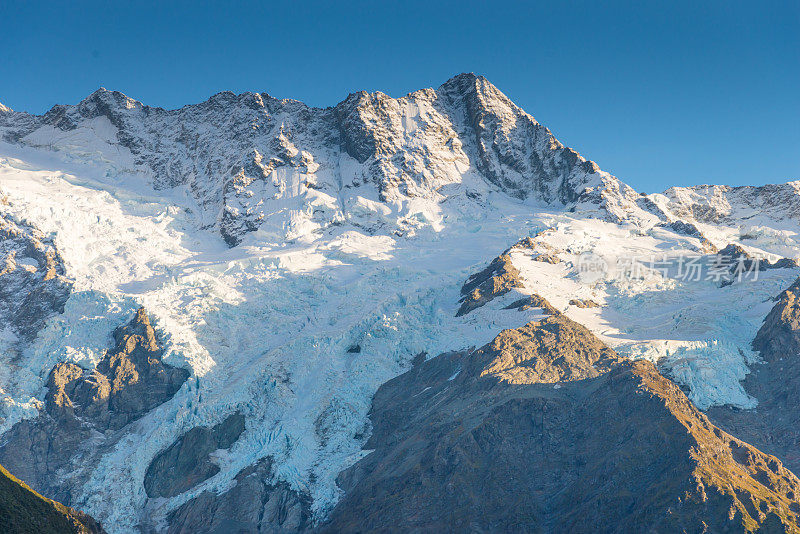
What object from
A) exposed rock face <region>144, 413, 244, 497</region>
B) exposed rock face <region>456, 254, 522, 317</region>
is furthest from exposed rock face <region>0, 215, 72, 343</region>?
exposed rock face <region>456, 254, 522, 317</region>

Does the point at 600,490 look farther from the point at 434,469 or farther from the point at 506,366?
the point at 506,366

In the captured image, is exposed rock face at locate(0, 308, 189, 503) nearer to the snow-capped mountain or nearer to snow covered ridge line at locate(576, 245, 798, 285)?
the snow-capped mountain

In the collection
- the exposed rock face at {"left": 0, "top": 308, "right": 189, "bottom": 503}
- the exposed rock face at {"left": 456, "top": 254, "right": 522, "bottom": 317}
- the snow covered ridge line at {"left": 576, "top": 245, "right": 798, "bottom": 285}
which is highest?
the snow covered ridge line at {"left": 576, "top": 245, "right": 798, "bottom": 285}

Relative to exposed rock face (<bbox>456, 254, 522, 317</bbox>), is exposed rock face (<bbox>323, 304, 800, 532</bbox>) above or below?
below

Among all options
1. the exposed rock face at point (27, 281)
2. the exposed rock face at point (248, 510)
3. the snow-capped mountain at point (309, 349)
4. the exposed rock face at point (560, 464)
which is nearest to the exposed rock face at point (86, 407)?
the snow-capped mountain at point (309, 349)

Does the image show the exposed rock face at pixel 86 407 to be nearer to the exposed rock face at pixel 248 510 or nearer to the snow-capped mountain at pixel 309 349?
the snow-capped mountain at pixel 309 349

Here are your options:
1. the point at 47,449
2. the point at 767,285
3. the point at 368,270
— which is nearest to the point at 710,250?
the point at 767,285
